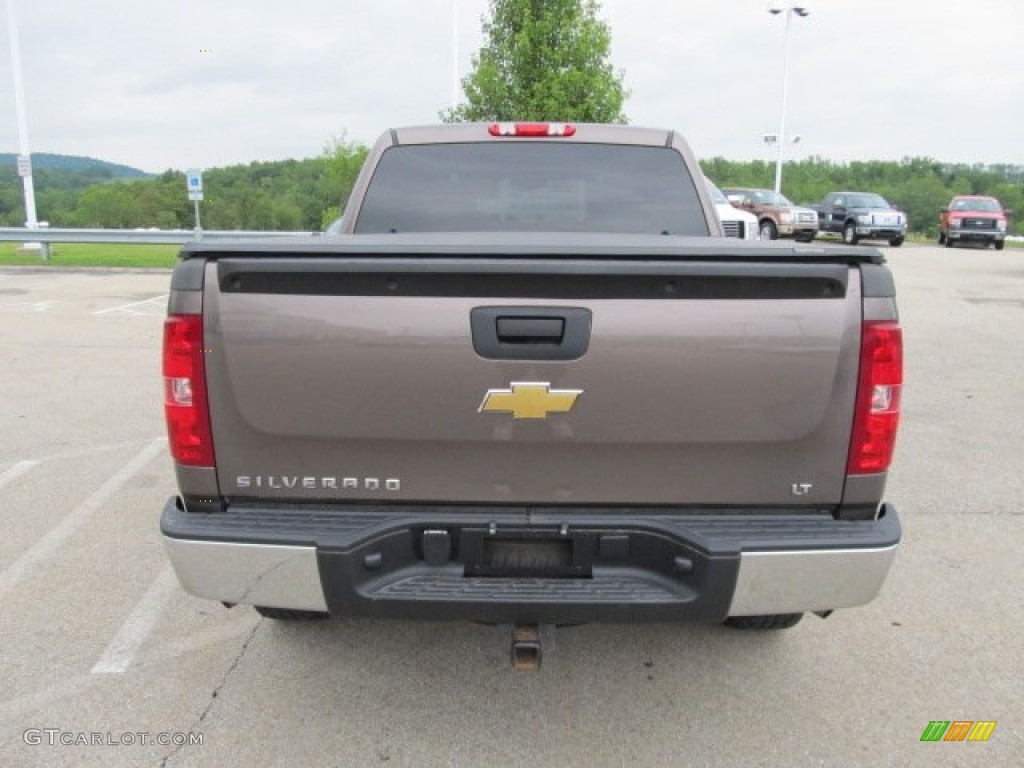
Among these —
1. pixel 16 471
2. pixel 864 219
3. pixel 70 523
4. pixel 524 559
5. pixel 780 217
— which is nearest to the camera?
pixel 524 559

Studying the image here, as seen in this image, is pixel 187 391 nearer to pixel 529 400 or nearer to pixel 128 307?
pixel 529 400

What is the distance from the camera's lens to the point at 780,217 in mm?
26250

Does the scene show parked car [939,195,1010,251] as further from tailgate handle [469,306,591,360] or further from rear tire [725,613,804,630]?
tailgate handle [469,306,591,360]

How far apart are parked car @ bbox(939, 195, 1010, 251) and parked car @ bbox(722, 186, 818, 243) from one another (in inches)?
226

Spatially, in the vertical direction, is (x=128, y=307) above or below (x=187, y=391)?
below

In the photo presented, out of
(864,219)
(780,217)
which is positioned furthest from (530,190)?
(864,219)

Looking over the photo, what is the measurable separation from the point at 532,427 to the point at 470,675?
4.15 feet

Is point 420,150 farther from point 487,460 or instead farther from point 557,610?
point 557,610

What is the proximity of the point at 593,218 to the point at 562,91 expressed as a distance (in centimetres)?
1129

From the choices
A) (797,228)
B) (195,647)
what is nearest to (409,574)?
(195,647)

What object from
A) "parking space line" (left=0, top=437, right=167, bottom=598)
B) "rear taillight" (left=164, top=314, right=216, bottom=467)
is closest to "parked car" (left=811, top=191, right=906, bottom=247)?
"parking space line" (left=0, top=437, right=167, bottom=598)

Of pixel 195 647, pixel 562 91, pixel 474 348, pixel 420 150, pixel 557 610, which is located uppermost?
pixel 562 91

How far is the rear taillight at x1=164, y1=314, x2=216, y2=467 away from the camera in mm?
2272

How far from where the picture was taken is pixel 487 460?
7.55 feet
